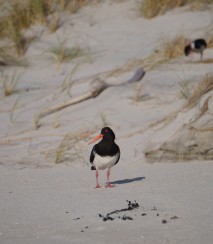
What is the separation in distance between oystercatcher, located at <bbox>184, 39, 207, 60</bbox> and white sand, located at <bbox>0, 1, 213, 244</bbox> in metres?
0.17

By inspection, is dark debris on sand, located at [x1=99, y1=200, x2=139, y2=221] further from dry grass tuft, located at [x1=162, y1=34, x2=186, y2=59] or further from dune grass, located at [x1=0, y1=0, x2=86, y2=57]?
dune grass, located at [x1=0, y1=0, x2=86, y2=57]

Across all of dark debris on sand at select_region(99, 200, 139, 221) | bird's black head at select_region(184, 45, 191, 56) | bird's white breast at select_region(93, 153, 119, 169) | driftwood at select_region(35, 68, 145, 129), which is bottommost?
driftwood at select_region(35, 68, 145, 129)

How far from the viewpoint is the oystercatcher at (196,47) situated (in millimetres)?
9453

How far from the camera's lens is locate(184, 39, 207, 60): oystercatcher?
945 cm

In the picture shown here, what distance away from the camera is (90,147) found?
303 inches

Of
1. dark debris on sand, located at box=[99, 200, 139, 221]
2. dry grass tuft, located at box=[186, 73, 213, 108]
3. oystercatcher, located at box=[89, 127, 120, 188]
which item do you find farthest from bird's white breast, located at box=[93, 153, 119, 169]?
dry grass tuft, located at box=[186, 73, 213, 108]

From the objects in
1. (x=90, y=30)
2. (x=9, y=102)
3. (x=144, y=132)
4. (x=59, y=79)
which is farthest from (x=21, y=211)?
(x=90, y=30)

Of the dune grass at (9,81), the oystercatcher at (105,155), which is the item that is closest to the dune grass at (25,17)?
the dune grass at (9,81)

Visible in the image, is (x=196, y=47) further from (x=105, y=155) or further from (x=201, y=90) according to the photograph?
(x=105, y=155)

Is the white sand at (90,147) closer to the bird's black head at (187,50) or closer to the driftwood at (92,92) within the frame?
the driftwood at (92,92)

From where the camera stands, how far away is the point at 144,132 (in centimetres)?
763

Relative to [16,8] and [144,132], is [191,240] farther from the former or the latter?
[16,8]

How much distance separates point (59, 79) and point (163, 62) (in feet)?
5.29

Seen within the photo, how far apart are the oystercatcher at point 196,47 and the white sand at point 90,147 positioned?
171 mm
